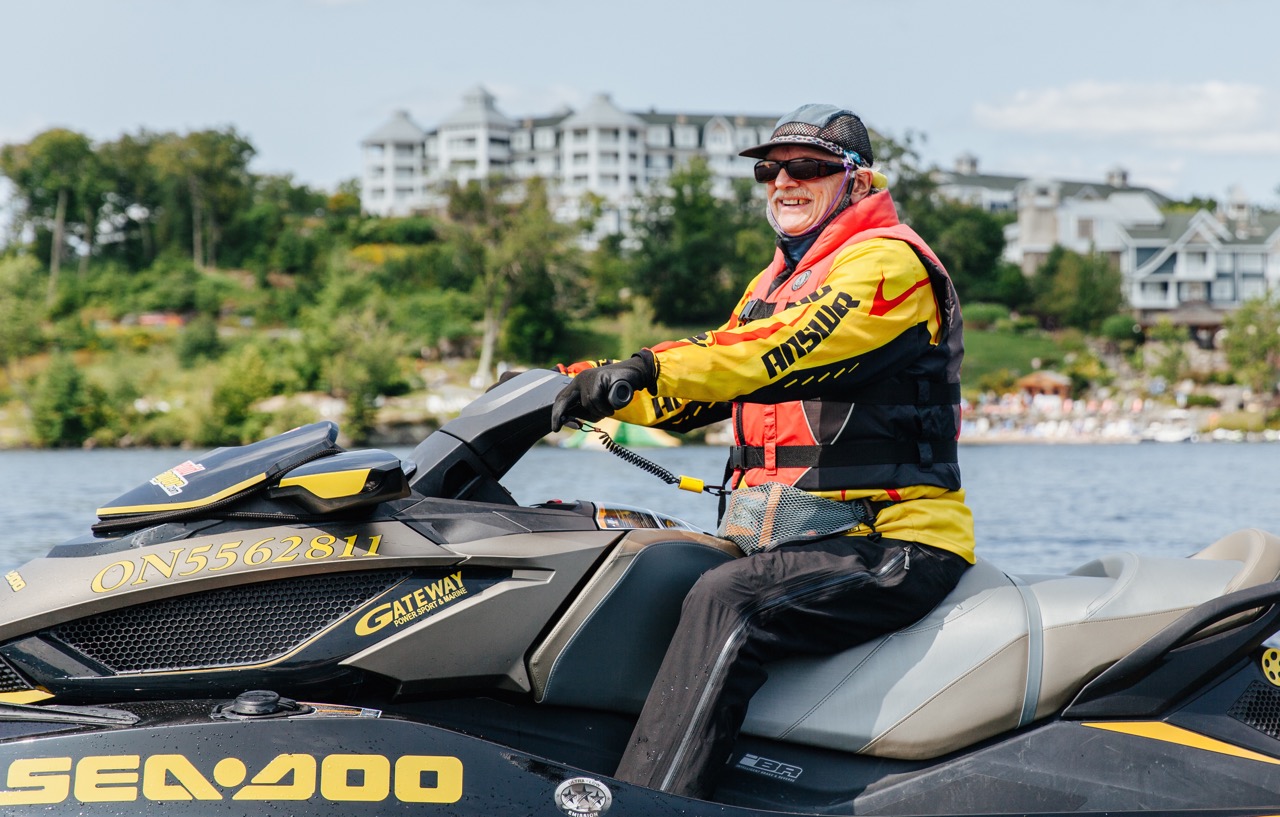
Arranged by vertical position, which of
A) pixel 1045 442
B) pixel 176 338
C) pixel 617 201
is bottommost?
pixel 1045 442

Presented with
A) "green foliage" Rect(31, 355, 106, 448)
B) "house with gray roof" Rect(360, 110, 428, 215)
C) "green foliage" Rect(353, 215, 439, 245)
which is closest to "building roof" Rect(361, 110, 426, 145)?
"house with gray roof" Rect(360, 110, 428, 215)

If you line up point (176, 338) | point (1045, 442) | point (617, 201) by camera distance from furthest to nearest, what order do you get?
point (617, 201) < point (176, 338) < point (1045, 442)

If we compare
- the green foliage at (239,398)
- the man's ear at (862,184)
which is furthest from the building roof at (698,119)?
the man's ear at (862,184)

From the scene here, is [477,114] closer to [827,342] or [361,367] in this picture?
[361,367]

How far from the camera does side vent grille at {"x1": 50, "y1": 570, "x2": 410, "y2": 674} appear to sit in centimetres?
267

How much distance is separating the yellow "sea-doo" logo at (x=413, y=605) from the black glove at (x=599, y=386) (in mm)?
413

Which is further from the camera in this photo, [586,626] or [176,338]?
[176,338]

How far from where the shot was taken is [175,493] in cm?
277

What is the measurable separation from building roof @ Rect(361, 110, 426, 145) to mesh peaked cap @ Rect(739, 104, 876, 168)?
123 meters

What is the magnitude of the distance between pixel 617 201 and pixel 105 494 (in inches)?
3823

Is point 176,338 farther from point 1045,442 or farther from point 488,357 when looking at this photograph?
point 1045,442

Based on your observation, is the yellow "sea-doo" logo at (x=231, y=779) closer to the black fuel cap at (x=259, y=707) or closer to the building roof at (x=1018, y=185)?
the black fuel cap at (x=259, y=707)

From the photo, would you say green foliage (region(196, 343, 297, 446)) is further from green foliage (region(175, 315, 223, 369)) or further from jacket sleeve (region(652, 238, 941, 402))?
jacket sleeve (region(652, 238, 941, 402))

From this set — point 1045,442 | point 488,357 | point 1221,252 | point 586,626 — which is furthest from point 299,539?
point 1221,252
